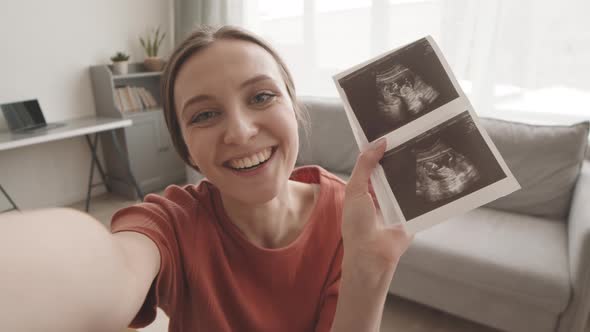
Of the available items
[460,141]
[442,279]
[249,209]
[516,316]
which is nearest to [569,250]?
[516,316]

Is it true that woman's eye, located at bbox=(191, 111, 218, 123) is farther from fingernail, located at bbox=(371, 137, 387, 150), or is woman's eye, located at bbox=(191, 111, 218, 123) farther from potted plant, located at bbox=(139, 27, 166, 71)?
potted plant, located at bbox=(139, 27, 166, 71)

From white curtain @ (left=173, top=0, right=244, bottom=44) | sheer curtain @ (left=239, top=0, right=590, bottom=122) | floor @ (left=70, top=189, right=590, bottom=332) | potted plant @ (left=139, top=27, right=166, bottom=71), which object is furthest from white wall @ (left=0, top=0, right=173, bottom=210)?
floor @ (left=70, top=189, right=590, bottom=332)

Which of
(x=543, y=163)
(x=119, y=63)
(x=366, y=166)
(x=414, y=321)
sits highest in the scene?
(x=366, y=166)

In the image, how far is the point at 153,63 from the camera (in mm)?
3416

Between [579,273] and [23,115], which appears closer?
[579,273]

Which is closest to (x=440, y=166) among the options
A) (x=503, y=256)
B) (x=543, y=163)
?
(x=503, y=256)

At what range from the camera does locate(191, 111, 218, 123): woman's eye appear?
0.67 meters

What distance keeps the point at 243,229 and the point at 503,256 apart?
1238 millimetres

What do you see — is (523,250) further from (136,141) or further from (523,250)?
(136,141)

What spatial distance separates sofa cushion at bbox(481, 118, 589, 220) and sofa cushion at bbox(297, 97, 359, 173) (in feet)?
2.92

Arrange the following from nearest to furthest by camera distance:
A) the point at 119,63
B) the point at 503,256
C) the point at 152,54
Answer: the point at 503,256
the point at 119,63
the point at 152,54

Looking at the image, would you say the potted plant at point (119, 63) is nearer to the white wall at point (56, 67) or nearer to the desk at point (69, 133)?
the white wall at point (56, 67)

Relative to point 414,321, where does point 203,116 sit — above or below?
above

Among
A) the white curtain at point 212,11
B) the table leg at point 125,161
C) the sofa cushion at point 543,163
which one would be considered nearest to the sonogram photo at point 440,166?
the sofa cushion at point 543,163
